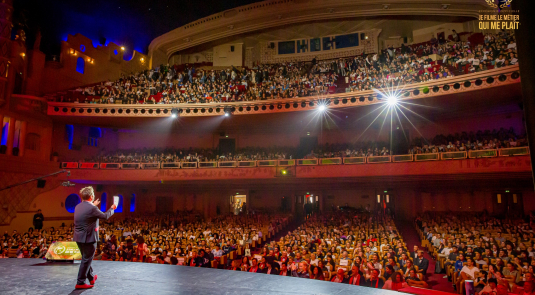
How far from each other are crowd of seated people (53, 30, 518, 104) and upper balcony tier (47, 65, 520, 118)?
0.47 m

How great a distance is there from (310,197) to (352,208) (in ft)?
9.33

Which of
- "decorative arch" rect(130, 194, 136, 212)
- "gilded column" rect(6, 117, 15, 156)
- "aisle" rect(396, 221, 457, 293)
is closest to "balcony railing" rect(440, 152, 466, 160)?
"aisle" rect(396, 221, 457, 293)

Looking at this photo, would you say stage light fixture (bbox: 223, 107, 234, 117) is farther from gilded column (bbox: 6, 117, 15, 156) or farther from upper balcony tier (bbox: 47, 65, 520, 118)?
gilded column (bbox: 6, 117, 15, 156)

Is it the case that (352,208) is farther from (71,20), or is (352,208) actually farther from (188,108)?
(71,20)

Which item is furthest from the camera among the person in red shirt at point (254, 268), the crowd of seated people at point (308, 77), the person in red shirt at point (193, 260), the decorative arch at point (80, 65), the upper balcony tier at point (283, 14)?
the decorative arch at point (80, 65)

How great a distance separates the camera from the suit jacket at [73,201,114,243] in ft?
12.3

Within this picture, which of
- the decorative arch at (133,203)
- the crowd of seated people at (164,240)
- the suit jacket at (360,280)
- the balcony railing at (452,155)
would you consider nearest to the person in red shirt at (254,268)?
the crowd of seated people at (164,240)

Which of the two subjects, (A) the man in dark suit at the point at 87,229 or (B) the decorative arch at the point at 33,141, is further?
(B) the decorative arch at the point at 33,141

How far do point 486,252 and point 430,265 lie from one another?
2380 millimetres

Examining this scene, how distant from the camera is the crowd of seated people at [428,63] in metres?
14.1

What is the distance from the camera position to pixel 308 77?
19453 mm

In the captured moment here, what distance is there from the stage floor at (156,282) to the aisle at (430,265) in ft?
A: 20.0

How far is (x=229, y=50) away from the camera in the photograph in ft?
89.8

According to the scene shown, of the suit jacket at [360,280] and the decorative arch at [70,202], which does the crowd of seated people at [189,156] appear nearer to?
the decorative arch at [70,202]
